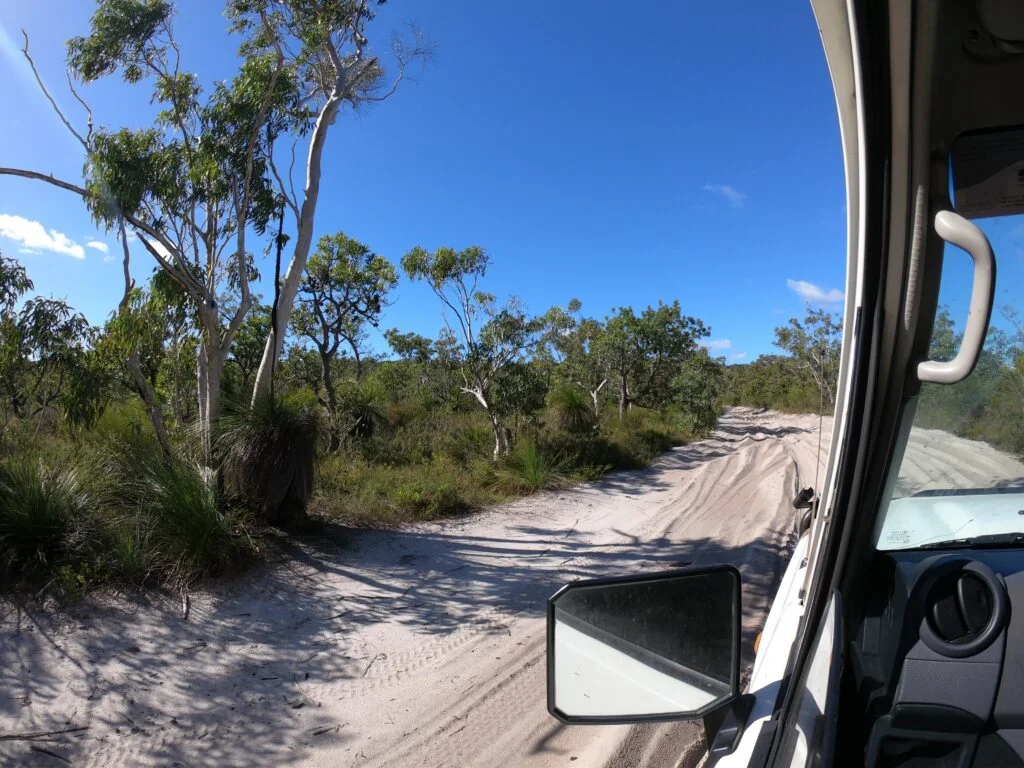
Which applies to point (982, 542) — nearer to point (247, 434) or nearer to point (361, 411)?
point (247, 434)

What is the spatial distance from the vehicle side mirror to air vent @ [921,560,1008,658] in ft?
1.53

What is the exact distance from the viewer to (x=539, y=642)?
178 inches

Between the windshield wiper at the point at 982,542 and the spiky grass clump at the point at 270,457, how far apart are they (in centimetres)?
629

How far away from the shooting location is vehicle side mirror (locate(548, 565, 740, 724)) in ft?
4.86

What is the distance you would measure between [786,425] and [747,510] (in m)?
20.3

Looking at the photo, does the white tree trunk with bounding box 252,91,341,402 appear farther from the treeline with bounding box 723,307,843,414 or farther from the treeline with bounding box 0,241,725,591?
the treeline with bounding box 723,307,843,414

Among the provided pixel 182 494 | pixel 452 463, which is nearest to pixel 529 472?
pixel 452 463

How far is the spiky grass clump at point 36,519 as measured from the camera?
4902mm

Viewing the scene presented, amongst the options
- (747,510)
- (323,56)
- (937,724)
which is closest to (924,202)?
(937,724)

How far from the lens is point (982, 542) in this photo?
59.6 inches

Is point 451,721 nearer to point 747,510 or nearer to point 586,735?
point 586,735

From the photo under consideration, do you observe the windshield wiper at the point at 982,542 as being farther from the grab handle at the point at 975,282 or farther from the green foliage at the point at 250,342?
the green foliage at the point at 250,342

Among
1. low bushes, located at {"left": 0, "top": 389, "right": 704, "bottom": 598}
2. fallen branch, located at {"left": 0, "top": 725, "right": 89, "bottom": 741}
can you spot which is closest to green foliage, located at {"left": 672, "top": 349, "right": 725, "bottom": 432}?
low bushes, located at {"left": 0, "top": 389, "right": 704, "bottom": 598}

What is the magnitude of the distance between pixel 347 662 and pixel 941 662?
3935 mm
